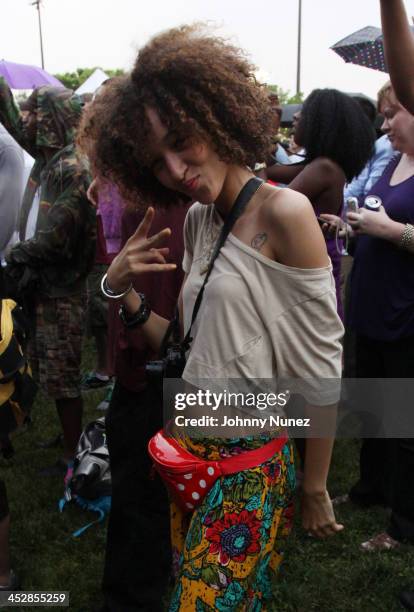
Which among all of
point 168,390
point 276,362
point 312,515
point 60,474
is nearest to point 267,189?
point 276,362

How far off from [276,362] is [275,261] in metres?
0.24

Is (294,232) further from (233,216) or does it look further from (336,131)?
(336,131)

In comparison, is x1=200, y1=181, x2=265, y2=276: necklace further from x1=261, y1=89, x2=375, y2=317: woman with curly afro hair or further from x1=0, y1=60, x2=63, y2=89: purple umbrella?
x1=0, y1=60, x2=63, y2=89: purple umbrella

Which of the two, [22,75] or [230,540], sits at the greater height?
[22,75]

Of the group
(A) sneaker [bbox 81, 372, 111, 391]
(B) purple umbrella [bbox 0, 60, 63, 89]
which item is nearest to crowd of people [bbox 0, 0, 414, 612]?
(A) sneaker [bbox 81, 372, 111, 391]

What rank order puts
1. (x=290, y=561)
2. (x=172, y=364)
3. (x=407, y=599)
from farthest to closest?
(x=290, y=561)
(x=407, y=599)
(x=172, y=364)

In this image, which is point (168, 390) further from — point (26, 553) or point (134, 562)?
point (26, 553)

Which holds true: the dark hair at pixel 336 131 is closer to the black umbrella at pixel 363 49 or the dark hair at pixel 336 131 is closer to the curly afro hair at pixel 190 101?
the curly afro hair at pixel 190 101

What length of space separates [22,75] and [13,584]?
9.69 meters

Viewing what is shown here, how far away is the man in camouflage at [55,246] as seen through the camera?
3.38 meters

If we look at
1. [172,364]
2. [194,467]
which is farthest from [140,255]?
[194,467]

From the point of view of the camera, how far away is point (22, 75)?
10.9 meters

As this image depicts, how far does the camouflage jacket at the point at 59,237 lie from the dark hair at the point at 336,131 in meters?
1.16

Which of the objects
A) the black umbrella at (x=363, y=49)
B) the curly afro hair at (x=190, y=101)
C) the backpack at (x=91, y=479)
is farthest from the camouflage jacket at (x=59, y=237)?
the black umbrella at (x=363, y=49)
